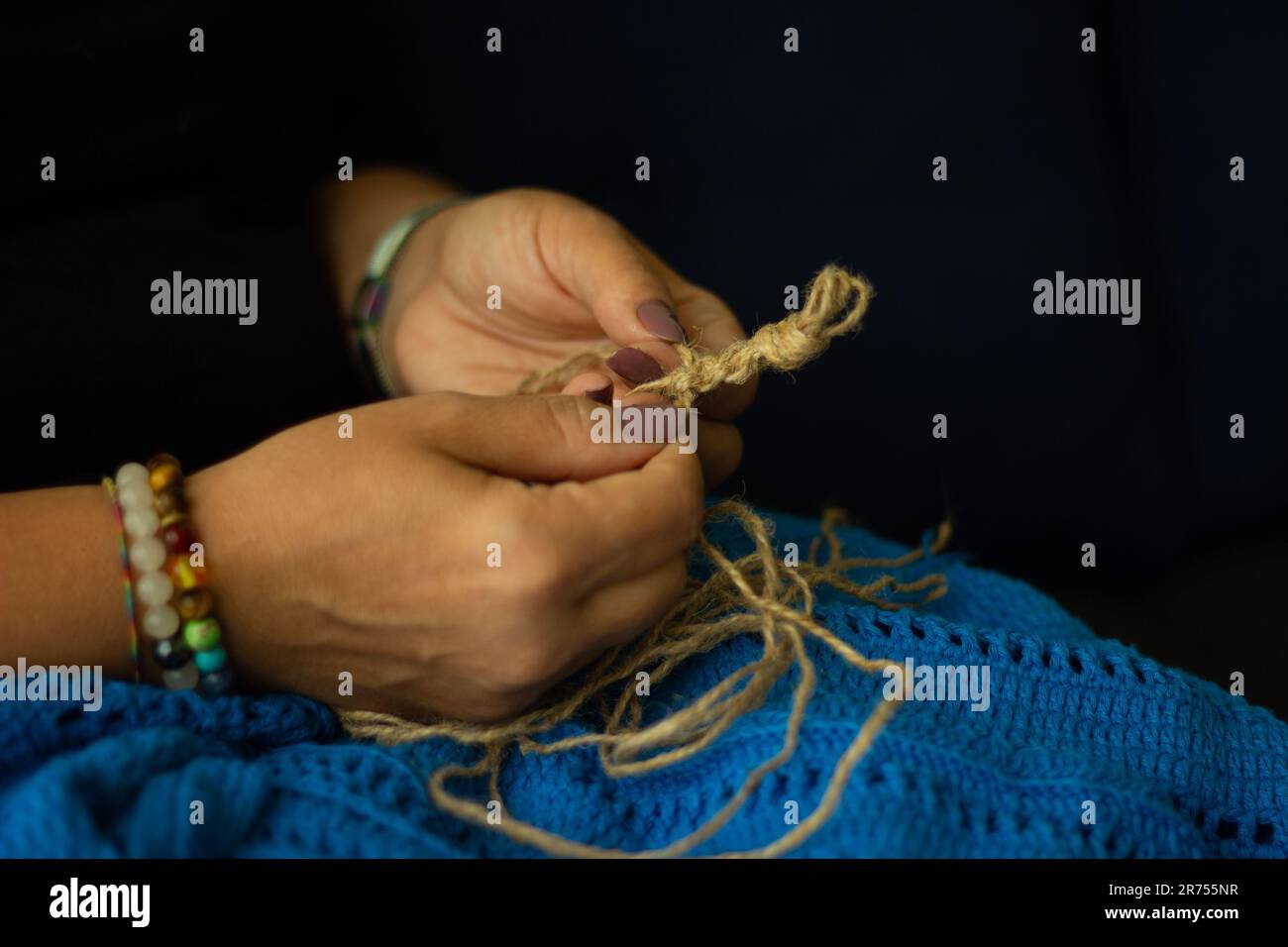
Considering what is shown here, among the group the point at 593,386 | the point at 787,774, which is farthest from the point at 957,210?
the point at 787,774

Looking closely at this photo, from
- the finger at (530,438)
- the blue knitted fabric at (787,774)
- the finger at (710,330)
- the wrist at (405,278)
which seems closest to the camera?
the blue knitted fabric at (787,774)

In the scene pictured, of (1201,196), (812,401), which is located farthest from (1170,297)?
(812,401)

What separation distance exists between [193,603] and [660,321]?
0.31 m

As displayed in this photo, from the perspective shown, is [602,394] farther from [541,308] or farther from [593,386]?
[541,308]

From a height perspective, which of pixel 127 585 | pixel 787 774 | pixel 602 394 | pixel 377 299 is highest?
pixel 377 299

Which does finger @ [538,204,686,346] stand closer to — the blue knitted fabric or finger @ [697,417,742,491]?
finger @ [697,417,742,491]

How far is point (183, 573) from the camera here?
0.56m

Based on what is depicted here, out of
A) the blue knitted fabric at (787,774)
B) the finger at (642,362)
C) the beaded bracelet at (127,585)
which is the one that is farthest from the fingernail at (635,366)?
Answer: the beaded bracelet at (127,585)

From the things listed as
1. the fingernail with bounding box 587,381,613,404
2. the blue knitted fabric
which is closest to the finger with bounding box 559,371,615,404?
the fingernail with bounding box 587,381,613,404

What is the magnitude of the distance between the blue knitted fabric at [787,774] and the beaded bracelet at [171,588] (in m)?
0.02

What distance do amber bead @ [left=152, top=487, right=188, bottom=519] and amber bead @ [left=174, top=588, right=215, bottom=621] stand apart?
43 millimetres

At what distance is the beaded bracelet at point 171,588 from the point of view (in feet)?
1.84

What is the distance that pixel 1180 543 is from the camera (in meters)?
1.01

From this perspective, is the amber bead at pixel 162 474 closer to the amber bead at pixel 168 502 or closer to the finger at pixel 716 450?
the amber bead at pixel 168 502
